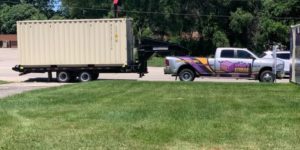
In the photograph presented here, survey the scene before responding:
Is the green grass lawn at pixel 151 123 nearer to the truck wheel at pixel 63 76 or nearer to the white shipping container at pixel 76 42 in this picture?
the white shipping container at pixel 76 42

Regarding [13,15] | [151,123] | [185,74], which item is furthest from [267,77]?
[13,15]

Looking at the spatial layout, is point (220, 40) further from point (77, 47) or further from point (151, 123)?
point (151, 123)

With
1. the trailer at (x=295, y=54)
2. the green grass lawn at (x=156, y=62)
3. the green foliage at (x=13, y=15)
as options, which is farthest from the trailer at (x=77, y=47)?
the green foliage at (x=13, y=15)

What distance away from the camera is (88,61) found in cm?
2986

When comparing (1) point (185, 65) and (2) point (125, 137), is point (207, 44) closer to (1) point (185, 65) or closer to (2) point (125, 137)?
(1) point (185, 65)

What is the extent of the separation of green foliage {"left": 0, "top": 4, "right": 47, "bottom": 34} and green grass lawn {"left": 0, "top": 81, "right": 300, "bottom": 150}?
395ft

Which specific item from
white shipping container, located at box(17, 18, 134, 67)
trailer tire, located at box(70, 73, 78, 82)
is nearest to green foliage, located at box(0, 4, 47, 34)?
white shipping container, located at box(17, 18, 134, 67)

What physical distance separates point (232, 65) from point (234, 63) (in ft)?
0.46

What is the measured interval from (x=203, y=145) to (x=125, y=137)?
1243 mm

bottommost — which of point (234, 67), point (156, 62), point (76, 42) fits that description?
point (156, 62)

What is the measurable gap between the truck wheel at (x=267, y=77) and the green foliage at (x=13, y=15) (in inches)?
4256

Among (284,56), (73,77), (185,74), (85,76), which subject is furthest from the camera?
(284,56)

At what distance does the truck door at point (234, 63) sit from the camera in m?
27.7

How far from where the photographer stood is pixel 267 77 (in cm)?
2792
